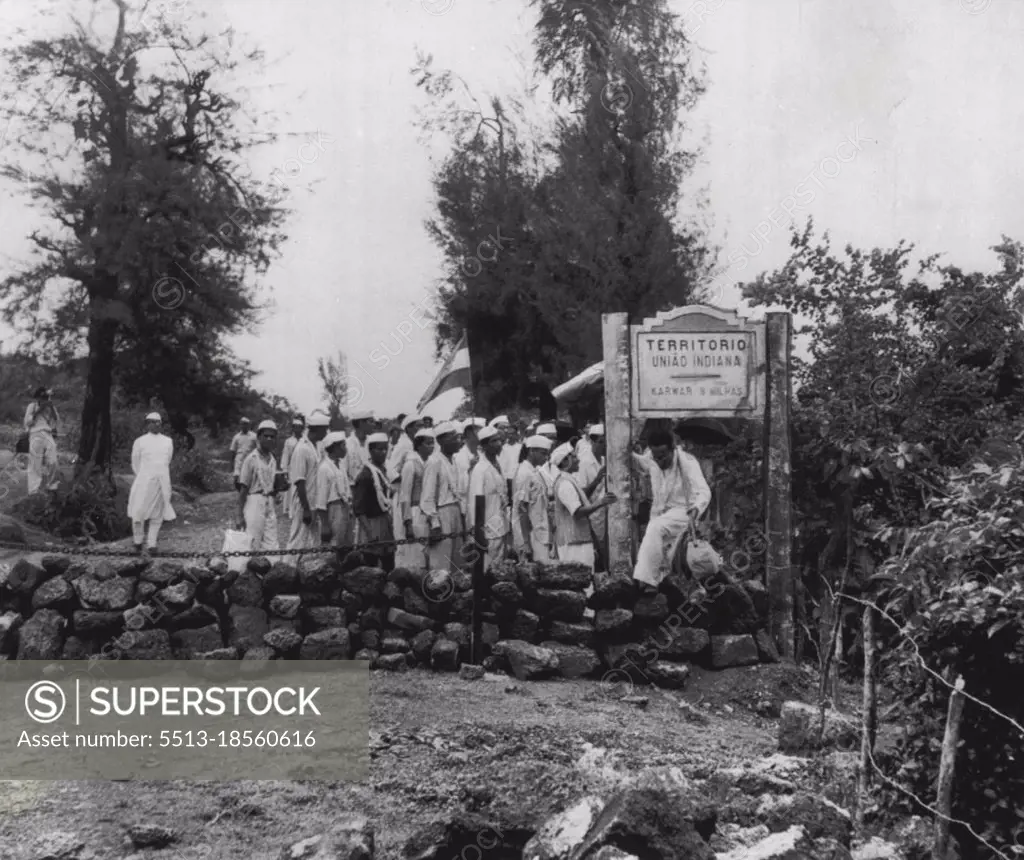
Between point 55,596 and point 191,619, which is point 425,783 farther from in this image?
point 55,596

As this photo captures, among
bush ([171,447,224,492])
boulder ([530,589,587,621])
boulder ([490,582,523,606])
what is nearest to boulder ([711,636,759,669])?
boulder ([530,589,587,621])

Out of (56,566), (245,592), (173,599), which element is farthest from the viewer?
(245,592)

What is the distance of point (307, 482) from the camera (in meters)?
12.0

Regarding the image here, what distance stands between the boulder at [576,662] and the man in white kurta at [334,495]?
135 inches

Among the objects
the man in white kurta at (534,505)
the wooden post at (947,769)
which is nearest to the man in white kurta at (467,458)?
the man in white kurta at (534,505)

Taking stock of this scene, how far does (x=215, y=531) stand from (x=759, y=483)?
9842 millimetres

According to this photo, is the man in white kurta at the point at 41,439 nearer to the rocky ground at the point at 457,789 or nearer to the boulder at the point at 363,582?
the boulder at the point at 363,582

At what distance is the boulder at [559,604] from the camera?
364 inches

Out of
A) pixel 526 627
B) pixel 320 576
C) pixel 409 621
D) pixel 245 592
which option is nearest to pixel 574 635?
pixel 526 627

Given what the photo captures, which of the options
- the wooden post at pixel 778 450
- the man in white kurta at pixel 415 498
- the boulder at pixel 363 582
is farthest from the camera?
the man in white kurta at pixel 415 498

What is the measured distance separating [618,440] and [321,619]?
3.21m

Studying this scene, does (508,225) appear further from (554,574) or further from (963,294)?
(554,574)

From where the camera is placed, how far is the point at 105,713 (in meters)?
7.62

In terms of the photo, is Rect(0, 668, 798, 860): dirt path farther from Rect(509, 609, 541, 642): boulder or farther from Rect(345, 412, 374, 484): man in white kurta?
Rect(345, 412, 374, 484): man in white kurta
